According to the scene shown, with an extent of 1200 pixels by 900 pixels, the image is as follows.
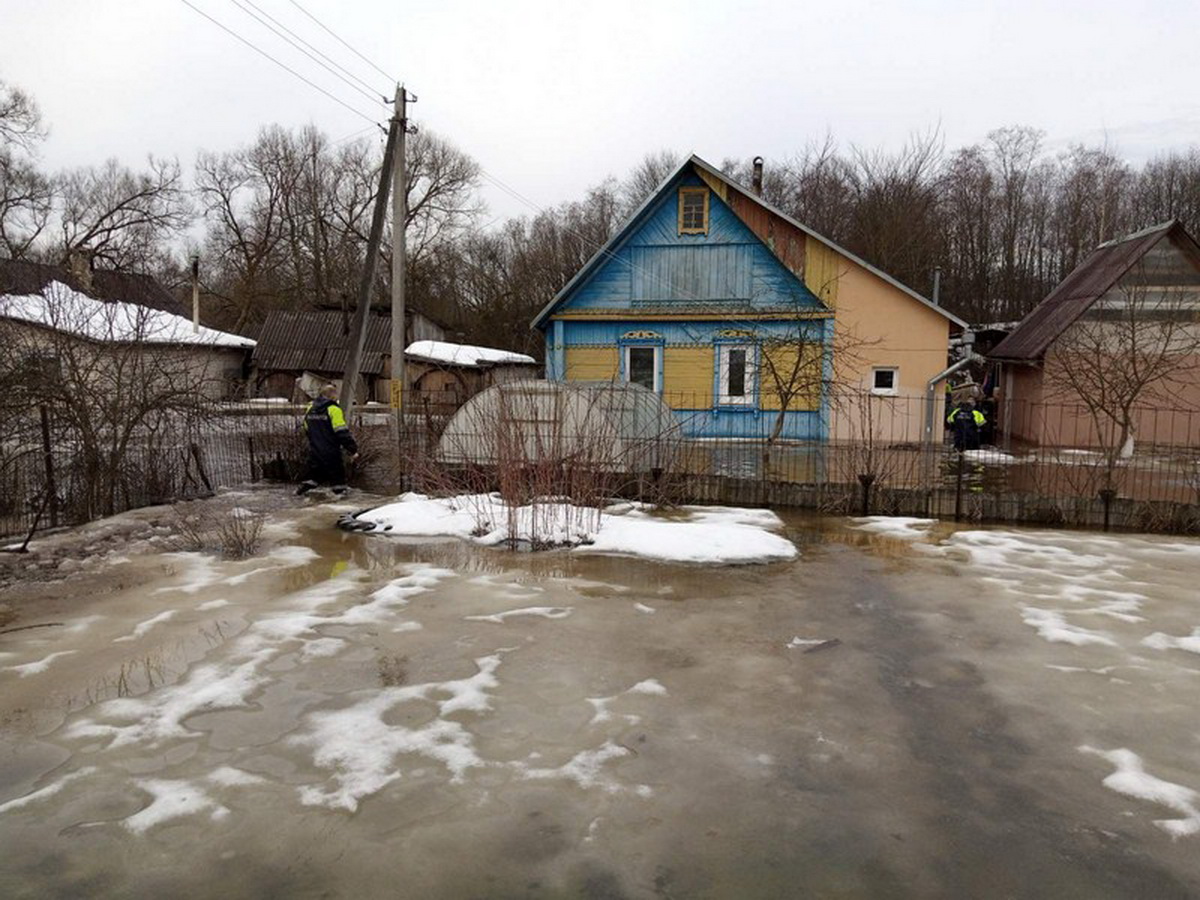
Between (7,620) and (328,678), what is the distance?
2.94 metres

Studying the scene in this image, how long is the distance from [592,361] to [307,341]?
26.9 meters

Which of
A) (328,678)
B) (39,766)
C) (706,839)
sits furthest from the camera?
(328,678)

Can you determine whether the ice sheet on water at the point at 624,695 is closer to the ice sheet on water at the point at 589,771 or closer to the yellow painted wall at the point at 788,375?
the ice sheet on water at the point at 589,771

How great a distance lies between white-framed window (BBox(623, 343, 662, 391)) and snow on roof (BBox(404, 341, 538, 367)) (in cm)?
1531

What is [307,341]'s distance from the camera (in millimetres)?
43250

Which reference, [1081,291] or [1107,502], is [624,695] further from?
[1081,291]

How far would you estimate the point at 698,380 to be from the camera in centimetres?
2052

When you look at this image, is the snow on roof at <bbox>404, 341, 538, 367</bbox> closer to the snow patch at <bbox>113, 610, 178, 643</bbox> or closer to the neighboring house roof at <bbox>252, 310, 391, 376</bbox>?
the neighboring house roof at <bbox>252, 310, 391, 376</bbox>

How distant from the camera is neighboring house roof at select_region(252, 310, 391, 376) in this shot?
4244 centimetres

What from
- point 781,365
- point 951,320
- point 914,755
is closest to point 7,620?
point 914,755

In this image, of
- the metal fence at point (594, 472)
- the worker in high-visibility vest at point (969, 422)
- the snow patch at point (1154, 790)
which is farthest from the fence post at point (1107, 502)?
the snow patch at point (1154, 790)

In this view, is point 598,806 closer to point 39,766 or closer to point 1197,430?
point 39,766

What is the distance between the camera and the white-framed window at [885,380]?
65.5 feet

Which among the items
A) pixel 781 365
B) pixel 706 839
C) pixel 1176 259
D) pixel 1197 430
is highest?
pixel 1176 259
